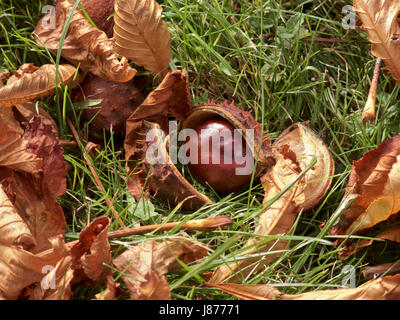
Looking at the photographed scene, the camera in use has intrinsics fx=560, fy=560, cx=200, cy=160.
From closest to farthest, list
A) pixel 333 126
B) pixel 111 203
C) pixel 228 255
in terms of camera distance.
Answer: pixel 228 255
pixel 111 203
pixel 333 126

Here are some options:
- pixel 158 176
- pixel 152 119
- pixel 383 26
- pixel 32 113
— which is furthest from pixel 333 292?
pixel 32 113

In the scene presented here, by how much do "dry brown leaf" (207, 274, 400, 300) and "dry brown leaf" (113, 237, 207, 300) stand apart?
0.11 metres

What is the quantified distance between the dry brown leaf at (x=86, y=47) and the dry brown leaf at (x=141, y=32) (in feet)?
0.15

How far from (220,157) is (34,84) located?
61 centimetres

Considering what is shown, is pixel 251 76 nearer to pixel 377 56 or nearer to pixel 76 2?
pixel 377 56

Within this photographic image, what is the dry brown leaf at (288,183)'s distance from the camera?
1550 mm

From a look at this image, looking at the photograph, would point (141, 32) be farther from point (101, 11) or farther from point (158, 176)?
point (158, 176)

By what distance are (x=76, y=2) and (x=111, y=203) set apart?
2.08ft

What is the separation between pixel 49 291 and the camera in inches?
53.9

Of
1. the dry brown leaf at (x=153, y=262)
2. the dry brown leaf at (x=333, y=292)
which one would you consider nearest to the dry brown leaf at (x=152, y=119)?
the dry brown leaf at (x=153, y=262)

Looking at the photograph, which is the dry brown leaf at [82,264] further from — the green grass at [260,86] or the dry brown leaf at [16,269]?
the green grass at [260,86]

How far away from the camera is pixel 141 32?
1.67m

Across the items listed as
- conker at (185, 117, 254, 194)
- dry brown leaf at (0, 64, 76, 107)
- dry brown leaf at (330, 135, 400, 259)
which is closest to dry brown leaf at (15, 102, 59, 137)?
dry brown leaf at (0, 64, 76, 107)
